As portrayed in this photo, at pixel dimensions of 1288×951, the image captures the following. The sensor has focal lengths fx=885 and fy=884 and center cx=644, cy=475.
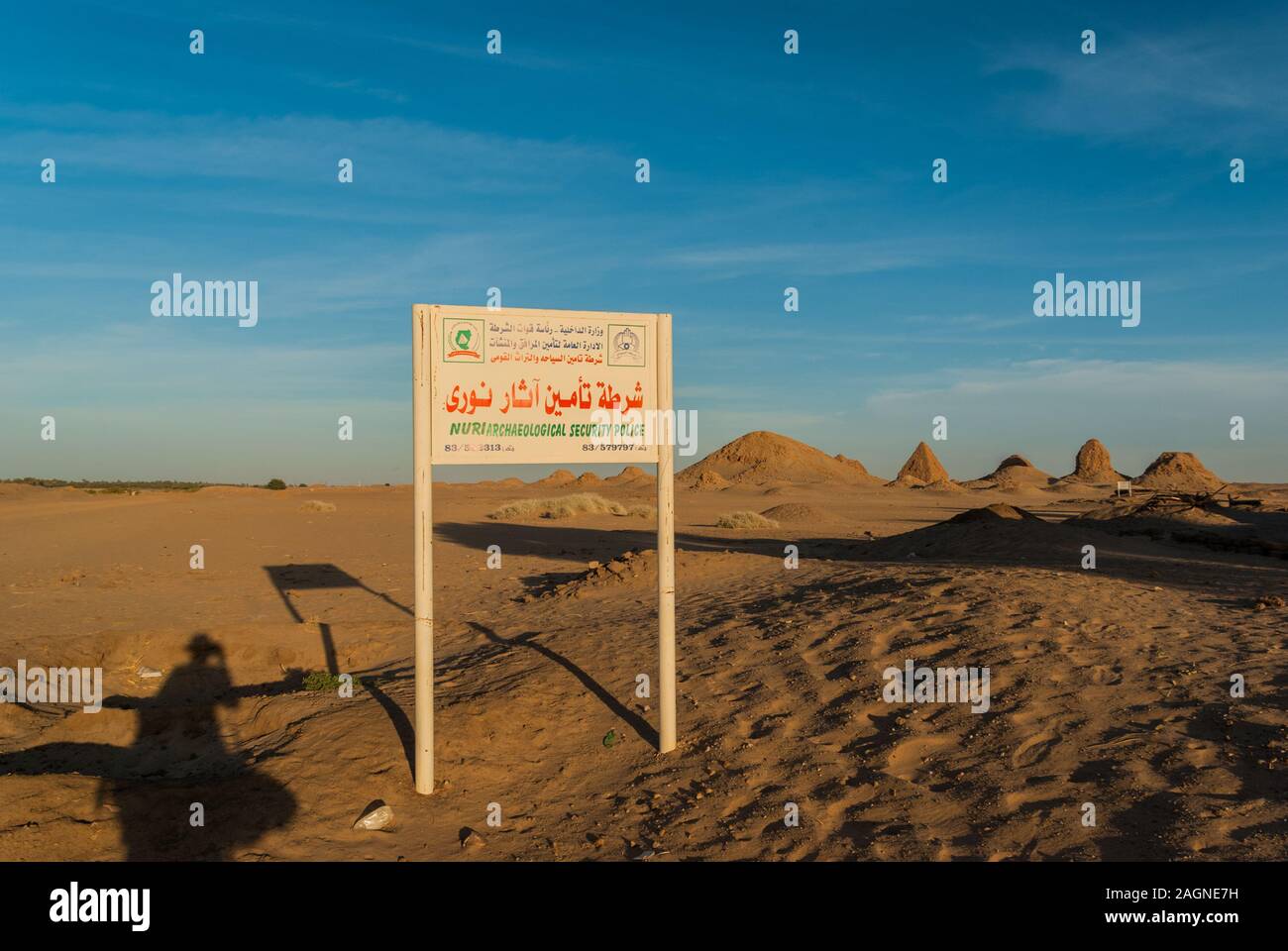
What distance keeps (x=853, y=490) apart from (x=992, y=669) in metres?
54.0

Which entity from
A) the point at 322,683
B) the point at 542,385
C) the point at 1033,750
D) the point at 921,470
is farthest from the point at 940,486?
the point at 542,385

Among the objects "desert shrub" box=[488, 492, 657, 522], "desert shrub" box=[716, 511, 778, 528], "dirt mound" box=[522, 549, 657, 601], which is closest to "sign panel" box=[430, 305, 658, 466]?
"dirt mound" box=[522, 549, 657, 601]

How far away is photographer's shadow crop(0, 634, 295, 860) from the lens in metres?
5.38

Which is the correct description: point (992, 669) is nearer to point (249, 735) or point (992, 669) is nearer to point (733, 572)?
point (249, 735)

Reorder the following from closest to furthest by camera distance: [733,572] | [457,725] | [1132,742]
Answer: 1. [1132,742]
2. [457,725]
3. [733,572]

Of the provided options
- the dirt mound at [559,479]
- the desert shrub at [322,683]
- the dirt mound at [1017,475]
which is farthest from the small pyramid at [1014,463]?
the desert shrub at [322,683]

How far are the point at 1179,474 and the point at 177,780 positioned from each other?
63030 millimetres

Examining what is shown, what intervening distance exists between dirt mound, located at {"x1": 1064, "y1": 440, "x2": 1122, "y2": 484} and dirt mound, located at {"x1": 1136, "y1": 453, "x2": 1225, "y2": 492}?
1224 centimetres

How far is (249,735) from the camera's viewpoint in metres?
7.54

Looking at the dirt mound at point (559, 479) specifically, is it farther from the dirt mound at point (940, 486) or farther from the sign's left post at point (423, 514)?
the sign's left post at point (423, 514)

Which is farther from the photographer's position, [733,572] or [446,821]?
[733,572]

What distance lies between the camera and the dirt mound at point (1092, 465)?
73.2 meters
